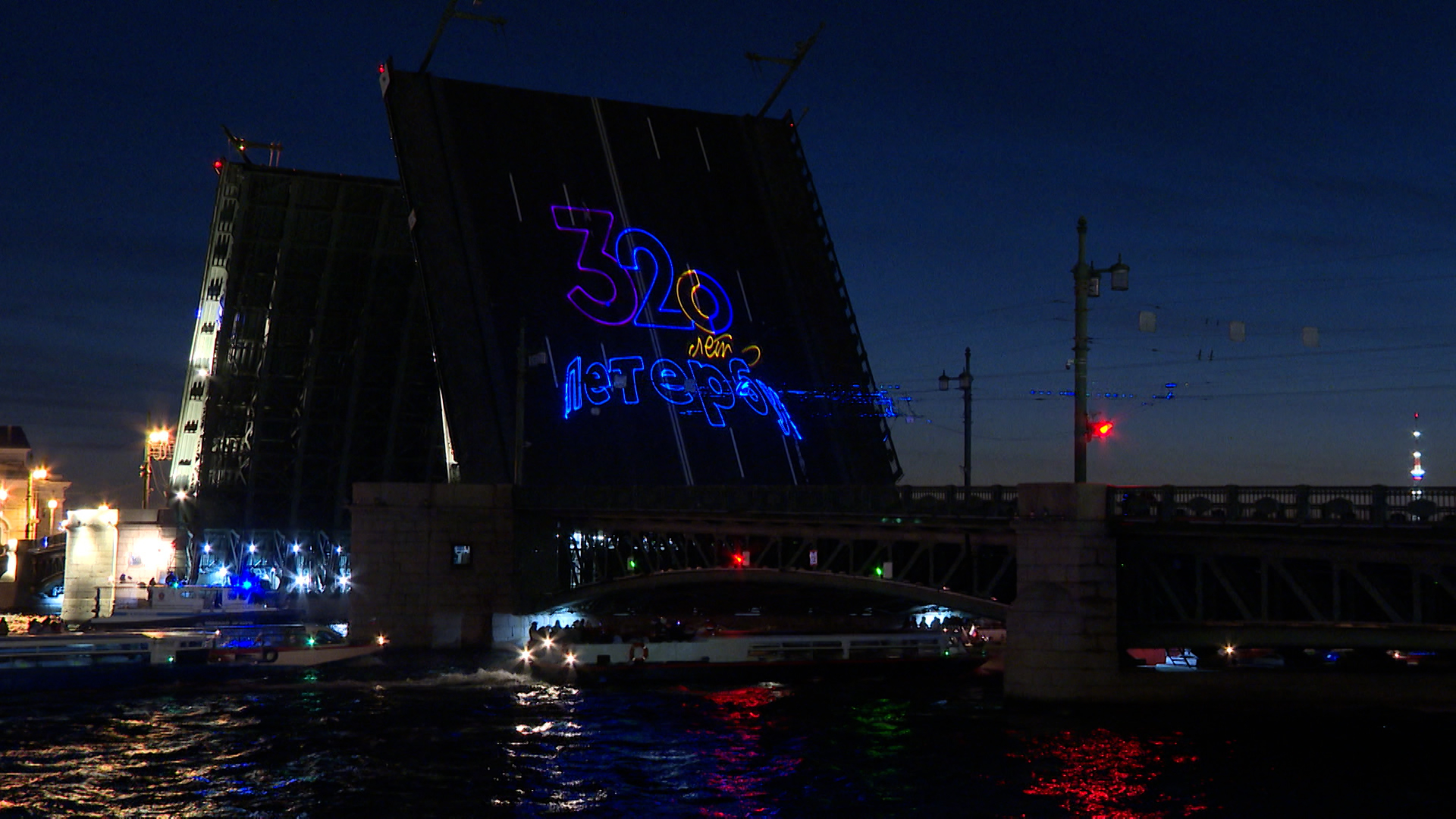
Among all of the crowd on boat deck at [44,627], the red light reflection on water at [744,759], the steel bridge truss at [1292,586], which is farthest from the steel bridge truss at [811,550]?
the crowd on boat deck at [44,627]

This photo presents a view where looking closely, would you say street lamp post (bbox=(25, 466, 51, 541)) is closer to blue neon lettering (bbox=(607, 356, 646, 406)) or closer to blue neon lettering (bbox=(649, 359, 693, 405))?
blue neon lettering (bbox=(607, 356, 646, 406))

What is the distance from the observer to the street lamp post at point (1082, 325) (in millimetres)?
27609

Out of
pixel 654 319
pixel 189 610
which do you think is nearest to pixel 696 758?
pixel 654 319

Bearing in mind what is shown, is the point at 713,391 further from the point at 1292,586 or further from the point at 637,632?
the point at 1292,586

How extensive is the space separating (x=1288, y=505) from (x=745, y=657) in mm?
19663

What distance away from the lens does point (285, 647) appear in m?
44.5

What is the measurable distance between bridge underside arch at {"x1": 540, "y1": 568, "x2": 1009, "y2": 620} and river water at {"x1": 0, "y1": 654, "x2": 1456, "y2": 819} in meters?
3.27

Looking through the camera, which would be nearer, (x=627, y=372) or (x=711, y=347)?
(x=627, y=372)

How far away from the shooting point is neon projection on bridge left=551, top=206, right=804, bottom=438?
52750 mm

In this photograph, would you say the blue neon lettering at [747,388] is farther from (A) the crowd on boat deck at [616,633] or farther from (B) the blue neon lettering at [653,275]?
(A) the crowd on boat deck at [616,633]

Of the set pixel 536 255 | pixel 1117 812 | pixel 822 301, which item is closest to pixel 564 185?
pixel 536 255

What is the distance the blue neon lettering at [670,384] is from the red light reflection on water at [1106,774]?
2709 cm

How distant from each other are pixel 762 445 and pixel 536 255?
1140cm

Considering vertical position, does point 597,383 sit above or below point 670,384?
below
